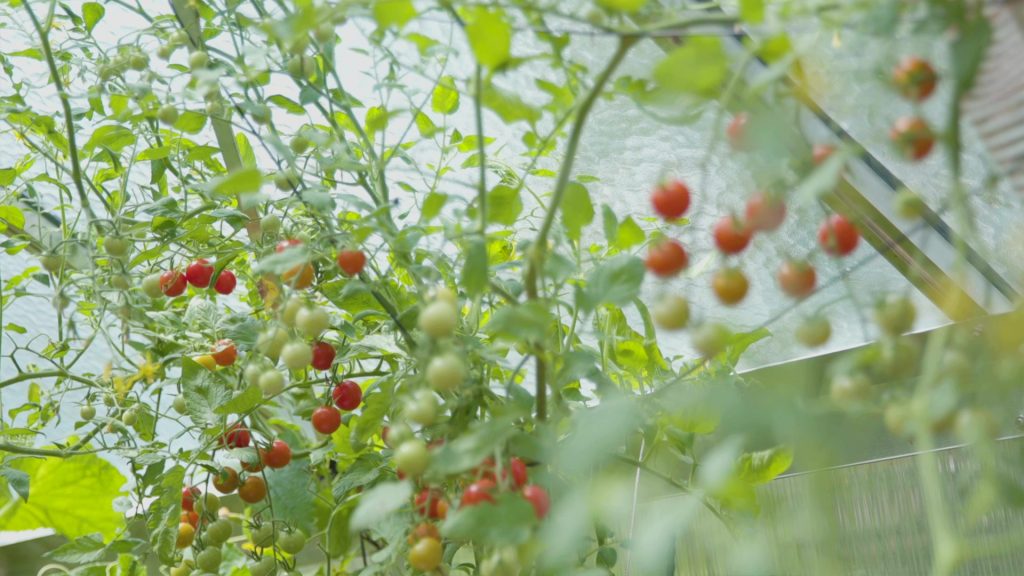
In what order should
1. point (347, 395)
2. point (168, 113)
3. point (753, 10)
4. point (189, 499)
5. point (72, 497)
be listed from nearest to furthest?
point (753, 10) < point (168, 113) < point (347, 395) < point (189, 499) < point (72, 497)

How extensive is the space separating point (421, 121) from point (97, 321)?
1.47ft

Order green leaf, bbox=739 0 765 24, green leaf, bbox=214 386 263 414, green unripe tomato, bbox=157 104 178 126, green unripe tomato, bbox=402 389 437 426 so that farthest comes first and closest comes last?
1. green leaf, bbox=214 386 263 414
2. green unripe tomato, bbox=157 104 178 126
3. green unripe tomato, bbox=402 389 437 426
4. green leaf, bbox=739 0 765 24

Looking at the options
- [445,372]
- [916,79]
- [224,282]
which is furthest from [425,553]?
[224,282]

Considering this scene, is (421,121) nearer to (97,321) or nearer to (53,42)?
(97,321)

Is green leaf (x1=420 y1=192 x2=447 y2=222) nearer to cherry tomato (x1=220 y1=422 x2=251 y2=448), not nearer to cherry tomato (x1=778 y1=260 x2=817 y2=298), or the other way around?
cherry tomato (x1=778 y1=260 x2=817 y2=298)

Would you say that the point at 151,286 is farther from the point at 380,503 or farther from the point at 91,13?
the point at 380,503

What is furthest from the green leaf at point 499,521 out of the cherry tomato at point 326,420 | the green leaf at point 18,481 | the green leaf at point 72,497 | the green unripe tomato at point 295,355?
the green leaf at point 72,497

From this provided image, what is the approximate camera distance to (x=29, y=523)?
47.1 inches

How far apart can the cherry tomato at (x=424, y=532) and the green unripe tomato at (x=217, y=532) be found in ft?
1.48

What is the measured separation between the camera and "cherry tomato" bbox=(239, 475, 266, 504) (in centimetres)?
102

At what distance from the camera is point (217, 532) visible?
3.22 ft

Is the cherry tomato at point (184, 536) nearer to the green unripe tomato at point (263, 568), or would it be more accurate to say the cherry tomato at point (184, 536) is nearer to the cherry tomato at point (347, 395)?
the green unripe tomato at point (263, 568)

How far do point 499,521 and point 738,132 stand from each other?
0.20m

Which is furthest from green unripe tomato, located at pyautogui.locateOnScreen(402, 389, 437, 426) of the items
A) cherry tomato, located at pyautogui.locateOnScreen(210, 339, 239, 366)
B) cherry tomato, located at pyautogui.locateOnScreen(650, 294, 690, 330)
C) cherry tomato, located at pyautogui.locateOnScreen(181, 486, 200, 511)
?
cherry tomato, located at pyautogui.locateOnScreen(181, 486, 200, 511)
